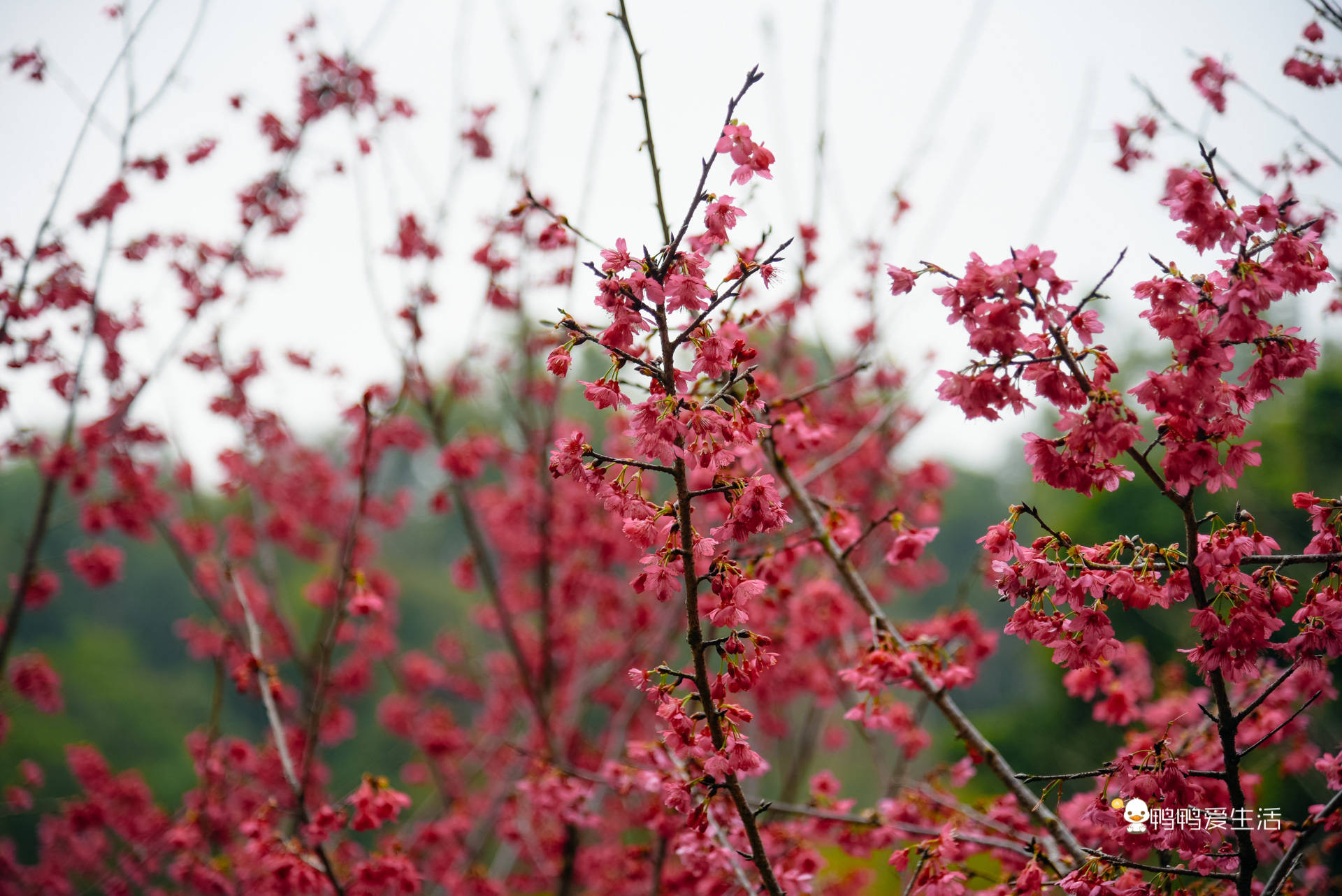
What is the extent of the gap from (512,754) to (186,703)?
373 inches

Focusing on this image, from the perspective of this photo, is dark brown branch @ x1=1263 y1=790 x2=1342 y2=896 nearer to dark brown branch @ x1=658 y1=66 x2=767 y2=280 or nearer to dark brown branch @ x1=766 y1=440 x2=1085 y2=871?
dark brown branch @ x1=766 y1=440 x2=1085 y2=871

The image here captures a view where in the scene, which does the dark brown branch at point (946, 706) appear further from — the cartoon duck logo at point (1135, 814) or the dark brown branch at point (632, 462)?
the dark brown branch at point (632, 462)

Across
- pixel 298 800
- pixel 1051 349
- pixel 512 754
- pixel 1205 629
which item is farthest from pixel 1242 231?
pixel 512 754

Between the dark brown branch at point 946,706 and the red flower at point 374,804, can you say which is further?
the red flower at point 374,804

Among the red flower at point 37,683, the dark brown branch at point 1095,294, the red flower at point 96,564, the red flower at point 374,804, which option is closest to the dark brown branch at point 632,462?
the dark brown branch at point 1095,294

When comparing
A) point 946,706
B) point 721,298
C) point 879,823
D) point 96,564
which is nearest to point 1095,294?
point 721,298

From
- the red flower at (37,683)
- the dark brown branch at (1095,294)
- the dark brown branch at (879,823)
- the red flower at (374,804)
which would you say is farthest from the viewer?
the red flower at (37,683)

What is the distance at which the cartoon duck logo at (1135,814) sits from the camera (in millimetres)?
1585

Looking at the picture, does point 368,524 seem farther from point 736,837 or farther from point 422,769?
point 736,837

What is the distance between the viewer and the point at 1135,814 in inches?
62.7

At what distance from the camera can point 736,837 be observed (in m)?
2.72

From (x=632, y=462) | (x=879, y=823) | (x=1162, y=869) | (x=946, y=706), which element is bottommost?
(x=1162, y=869)

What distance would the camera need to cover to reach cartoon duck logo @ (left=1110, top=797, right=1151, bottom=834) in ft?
5.20

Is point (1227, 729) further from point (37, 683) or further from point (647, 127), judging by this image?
point (37, 683)
